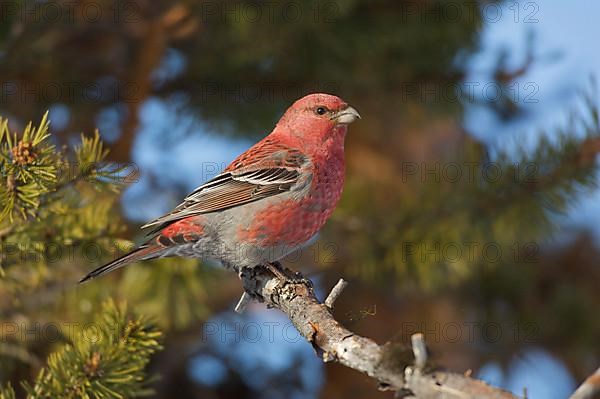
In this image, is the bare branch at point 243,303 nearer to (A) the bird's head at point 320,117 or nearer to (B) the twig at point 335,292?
(B) the twig at point 335,292

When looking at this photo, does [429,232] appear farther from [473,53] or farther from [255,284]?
[473,53]

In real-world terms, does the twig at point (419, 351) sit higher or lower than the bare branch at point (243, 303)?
lower

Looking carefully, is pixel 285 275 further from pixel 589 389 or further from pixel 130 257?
pixel 589 389

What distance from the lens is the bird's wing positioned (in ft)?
11.8

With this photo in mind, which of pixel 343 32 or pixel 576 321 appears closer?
pixel 343 32

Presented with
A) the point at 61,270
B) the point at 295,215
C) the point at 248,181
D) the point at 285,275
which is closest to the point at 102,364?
the point at 285,275

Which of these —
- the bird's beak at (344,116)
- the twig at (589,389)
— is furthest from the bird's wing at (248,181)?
the twig at (589,389)

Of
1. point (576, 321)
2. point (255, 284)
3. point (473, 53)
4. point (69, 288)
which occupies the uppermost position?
point (473, 53)

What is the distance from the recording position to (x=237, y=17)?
3.88 metres

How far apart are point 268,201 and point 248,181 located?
23 centimetres

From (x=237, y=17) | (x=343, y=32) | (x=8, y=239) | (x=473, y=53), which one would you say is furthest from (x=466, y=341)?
(x=8, y=239)

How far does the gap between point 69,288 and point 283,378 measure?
1556 millimetres

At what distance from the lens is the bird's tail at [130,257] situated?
2.98 m

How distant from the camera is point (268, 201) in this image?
11.8 ft
